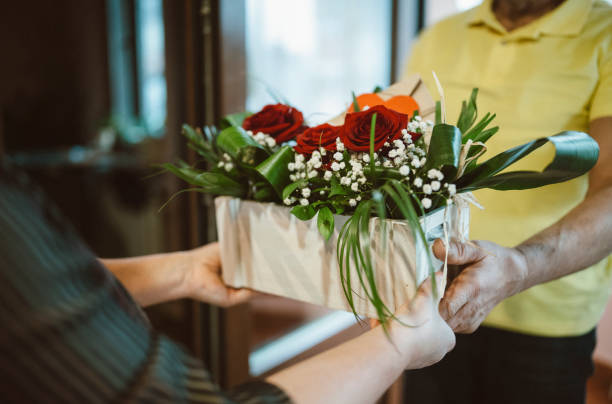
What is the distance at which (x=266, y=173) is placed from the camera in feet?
2.15

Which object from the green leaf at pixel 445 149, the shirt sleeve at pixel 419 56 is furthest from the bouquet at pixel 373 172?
the shirt sleeve at pixel 419 56

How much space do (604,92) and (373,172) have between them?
594 millimetres

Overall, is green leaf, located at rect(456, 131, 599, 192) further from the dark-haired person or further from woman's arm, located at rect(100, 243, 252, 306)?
woman's arm, located at rect(100, 243, 252, 306)

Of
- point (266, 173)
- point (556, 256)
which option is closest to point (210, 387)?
point (266, 173)

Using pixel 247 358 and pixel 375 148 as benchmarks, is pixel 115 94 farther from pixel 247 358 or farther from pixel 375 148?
pixel 375 148

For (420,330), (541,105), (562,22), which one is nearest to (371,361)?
(420,330)

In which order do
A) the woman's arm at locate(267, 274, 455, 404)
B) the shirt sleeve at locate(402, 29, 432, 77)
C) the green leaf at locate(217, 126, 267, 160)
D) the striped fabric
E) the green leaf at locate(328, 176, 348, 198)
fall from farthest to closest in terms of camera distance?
the shirt sleeve at locate(402, 29, 432, 77) → the green leaf at locate(217, 126, 267, 160) → the green leaf at locate(328, 176, 348, 198) → the woman's arm at locate(267, 274, 455, 404) → the striped fabric

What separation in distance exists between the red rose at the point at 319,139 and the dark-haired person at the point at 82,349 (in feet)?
0.99

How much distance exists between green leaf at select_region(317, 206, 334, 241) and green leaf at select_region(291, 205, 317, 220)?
0.05 feet

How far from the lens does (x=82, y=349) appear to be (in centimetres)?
39

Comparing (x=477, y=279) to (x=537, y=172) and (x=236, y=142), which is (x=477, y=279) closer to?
(x=537, y=172)

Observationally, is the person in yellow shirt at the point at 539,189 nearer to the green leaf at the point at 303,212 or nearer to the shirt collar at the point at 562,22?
the shirt collar at the point at 562,22

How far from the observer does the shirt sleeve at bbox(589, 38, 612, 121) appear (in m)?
0.83

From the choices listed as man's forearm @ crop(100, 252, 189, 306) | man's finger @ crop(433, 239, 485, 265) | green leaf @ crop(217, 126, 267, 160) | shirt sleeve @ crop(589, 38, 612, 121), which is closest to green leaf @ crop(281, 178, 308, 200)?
green leaf @ crop(217, 126, 267, 160)
